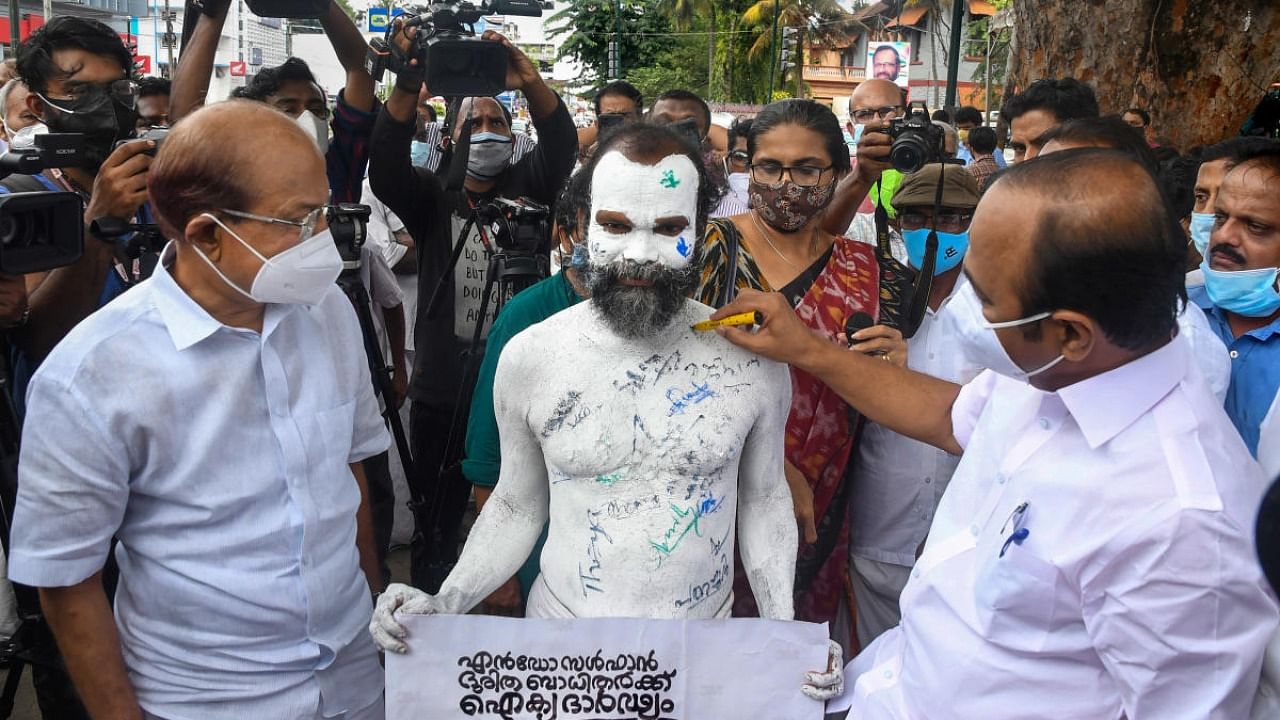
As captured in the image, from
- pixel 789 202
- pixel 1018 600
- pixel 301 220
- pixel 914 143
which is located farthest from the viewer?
pixel 914 143

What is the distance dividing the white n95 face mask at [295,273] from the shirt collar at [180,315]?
3.3 inches

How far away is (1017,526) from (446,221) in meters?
3.06

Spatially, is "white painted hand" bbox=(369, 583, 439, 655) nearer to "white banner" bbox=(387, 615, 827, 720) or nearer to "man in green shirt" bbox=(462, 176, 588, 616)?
"white banner" bbox=(387, 615, 827, 720)

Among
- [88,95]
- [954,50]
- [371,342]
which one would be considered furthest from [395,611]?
[954,50]

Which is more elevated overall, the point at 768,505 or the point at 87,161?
the point at 87,161

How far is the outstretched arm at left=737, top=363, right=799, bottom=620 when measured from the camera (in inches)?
96.7

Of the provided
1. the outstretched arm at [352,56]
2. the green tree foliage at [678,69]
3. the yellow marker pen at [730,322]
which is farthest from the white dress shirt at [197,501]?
the green tree foliage at [678,69]

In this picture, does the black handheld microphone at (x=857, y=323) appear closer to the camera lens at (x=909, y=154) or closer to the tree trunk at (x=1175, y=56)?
the camera lens at (x=909, y=154)

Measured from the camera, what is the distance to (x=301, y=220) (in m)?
2.22

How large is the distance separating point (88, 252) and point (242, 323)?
95 cm

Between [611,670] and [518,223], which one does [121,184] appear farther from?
[611,670]

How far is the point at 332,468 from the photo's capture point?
Answer: 2322 millimetres

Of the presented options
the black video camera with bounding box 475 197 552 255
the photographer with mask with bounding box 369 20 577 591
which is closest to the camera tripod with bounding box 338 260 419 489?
the photographer with mask with bounding box 369 20 577 591

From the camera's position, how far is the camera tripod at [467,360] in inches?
146
